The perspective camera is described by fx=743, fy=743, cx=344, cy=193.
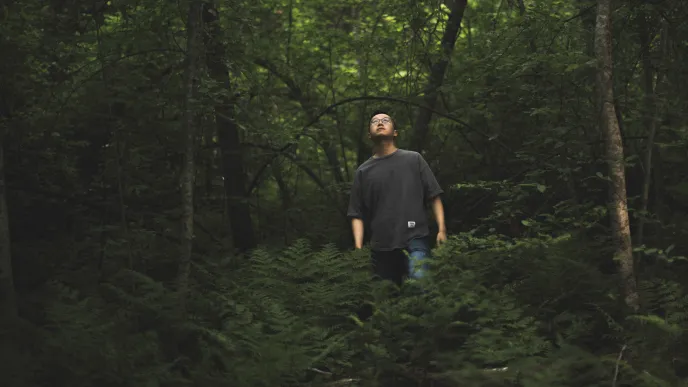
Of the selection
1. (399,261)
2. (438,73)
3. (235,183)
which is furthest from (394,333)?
(438,73)

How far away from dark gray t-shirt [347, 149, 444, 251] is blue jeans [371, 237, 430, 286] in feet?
0.22

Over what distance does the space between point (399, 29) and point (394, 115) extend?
4.55 ft

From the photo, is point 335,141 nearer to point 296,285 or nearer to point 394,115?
point 394,115

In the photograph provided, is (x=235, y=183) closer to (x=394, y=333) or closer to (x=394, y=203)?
(x=394, y=203)

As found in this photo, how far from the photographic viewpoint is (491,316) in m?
5.88

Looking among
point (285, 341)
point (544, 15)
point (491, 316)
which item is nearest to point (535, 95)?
point (544, 15)

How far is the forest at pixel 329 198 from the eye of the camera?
215 inches

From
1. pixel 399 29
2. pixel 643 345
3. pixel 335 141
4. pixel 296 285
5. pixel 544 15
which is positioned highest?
pixel 399 29

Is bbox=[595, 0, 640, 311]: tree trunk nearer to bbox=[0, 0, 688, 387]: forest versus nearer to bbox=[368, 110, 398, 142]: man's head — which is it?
Result: bbox=[0, 0, 688, 387]: forest

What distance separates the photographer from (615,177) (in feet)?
20.0

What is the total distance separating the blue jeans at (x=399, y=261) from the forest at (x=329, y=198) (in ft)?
0.64

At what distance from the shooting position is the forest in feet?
17.9

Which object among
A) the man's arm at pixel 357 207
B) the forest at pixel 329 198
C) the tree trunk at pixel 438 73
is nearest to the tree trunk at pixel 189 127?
the forest at pixel 329 198

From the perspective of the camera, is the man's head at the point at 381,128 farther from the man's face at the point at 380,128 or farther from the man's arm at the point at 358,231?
the man's arm at the point at 358,231
